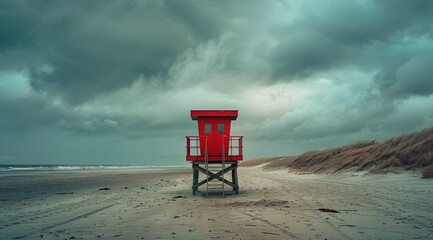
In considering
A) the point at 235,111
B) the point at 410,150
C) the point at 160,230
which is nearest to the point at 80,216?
the point at 160,230

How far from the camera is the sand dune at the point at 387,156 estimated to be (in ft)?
90.3

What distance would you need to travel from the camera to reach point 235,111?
23062 mm

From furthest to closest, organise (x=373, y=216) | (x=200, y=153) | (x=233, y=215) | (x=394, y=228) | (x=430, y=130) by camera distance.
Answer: (x=430, y=130), (x=200, y=153), (x=233, y=215), (x=373, y=216), (x=394, y=228)

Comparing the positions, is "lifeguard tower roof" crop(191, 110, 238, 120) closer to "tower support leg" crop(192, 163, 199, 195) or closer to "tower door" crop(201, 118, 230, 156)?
"tower door" crop(201, 118, 230, 156)

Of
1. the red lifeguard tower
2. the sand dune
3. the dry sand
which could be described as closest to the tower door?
the red lifeguard tower

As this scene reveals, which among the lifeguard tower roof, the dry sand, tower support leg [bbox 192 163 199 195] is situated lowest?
the dry sand

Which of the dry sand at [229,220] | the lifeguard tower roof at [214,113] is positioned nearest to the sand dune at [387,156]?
the dry sand at [229,220]

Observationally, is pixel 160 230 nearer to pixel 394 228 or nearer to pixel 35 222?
pixel 35 222

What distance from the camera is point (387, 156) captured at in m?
31.3

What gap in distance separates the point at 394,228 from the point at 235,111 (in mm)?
13797

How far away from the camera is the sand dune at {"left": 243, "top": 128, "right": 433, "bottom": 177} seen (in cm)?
2752

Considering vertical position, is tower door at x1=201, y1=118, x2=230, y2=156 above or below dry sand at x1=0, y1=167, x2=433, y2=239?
above

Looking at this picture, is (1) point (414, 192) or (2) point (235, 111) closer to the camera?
(1) point (414, 192)

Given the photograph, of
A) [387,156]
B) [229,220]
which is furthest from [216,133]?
[387,156]
